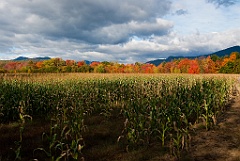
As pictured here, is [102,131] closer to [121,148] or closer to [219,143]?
[121,148]

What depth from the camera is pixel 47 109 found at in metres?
9.85

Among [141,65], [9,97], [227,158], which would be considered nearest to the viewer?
[227,158]

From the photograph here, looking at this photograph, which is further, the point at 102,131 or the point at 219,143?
the point at 102,131

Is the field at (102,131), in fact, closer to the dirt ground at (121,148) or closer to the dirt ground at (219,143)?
the dirt ground at (121,148)

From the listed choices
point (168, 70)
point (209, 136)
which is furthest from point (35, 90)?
point (168, 70)

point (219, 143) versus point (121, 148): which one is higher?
point (219, 143)

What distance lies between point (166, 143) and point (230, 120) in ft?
12.8

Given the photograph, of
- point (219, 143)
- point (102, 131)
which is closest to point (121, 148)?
point (102, 131)

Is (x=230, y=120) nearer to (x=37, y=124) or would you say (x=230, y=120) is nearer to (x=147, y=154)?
(x=147, y=154)

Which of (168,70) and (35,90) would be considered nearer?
(35,90)

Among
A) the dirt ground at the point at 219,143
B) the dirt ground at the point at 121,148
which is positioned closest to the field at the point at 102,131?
the dirt ground at the point at 121,148

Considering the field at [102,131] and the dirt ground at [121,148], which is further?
the field at [102,131]

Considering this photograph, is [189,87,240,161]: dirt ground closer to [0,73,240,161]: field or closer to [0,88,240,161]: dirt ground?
[0,88,240,161]: dirt ground

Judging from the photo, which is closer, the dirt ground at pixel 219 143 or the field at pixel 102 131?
the dirt ground at pixel 219 143
